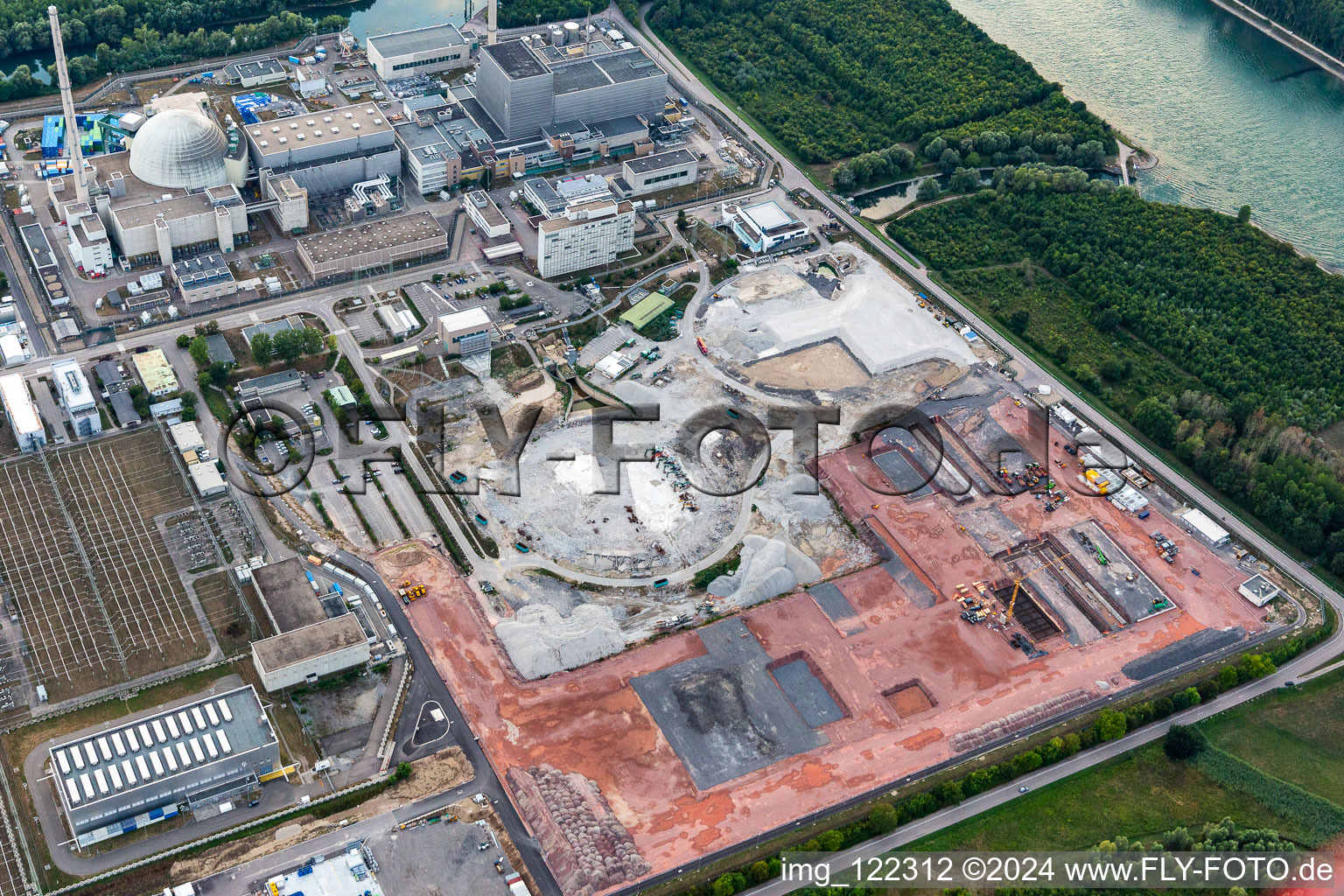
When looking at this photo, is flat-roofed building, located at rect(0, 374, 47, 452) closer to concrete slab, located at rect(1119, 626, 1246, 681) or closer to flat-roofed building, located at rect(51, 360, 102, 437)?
flat-roofed building, located at rect(51, 360, 102, 437)

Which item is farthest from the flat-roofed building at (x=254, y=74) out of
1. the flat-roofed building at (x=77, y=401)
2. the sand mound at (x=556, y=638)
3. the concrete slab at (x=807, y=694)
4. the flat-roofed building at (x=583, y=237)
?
the concrete slab at (x=807, y=694)

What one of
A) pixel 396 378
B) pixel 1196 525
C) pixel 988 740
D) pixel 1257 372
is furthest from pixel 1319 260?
pixel 396 378

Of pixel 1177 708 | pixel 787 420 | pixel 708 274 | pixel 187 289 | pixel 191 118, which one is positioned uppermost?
pixel 191 118

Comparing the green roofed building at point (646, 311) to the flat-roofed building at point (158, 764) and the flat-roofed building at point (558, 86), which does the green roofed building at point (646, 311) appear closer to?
the flat-roofed building at point (558, 86)

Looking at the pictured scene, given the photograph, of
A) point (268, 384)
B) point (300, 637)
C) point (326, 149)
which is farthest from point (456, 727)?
point (326, 149)

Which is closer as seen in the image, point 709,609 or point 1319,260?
point 709,609

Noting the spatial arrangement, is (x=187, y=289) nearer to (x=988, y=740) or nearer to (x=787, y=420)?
(x=787, y=420)
